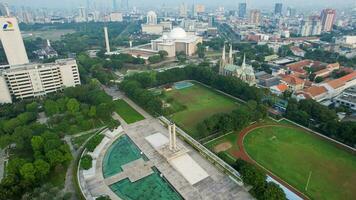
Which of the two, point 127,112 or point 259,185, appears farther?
point 127,112

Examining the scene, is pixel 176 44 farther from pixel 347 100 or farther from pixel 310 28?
pixel 310 28

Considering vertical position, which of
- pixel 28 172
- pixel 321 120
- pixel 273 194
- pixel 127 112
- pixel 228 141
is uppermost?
pixel 28 172

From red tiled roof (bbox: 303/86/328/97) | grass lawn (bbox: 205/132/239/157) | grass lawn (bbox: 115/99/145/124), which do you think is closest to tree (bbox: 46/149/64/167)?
grass lawn (bbox: 115/99/145/124)

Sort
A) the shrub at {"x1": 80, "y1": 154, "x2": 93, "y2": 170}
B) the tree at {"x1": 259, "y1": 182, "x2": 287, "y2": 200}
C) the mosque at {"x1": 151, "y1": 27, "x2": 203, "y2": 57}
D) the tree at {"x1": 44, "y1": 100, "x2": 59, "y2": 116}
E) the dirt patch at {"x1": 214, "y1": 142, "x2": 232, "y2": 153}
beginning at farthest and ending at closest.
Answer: the mosque at {"x1": 151, "y1": 27, "x2": 203, "y2": 57}, the tree at {"x1": 44, "y1": 100, "x2": 59, "y2": 116}, the dirt patch at {"x1": 214, "y1": 142, "x2": 232, "y2": 153}, the shrub at {"x1": 80, "y1": 154, "x2": 93, "y2": 170}, the tree at {"x1": 259, "y1": 182, "x2": 287, "y2": 200}

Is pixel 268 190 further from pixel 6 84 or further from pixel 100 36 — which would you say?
pixel 100 36

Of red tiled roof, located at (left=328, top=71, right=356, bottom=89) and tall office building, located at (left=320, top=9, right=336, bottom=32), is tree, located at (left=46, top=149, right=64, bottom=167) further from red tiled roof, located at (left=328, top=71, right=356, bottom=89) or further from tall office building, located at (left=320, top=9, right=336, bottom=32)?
tall office building, located at (left=320, top=9, right=336, bottom=32)

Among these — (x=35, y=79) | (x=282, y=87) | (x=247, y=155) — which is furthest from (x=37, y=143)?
(x=282, y=87)
